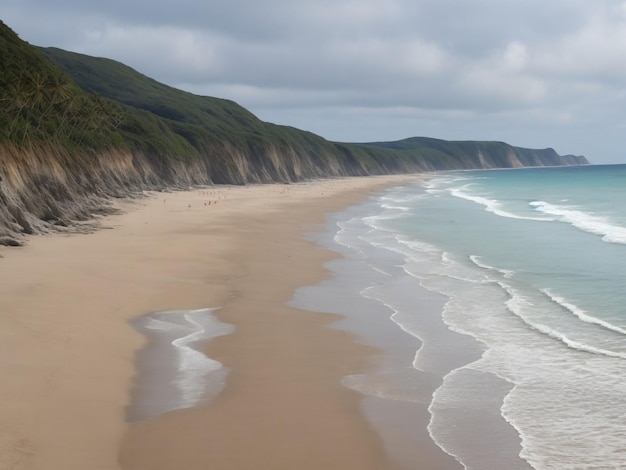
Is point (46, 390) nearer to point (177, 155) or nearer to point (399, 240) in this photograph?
point (399, 240)

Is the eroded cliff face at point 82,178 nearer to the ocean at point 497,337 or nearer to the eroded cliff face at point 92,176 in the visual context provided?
the eroded cliff face at point 92,176

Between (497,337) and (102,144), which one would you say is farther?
(102,144)

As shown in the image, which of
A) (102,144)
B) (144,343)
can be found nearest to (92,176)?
(102,144)

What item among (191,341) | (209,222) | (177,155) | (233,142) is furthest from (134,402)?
(233,142)

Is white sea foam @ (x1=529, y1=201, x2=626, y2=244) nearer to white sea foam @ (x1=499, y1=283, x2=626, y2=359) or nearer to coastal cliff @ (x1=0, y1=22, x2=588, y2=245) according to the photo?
white sea foam @ (x1=499, y1=283, x2=626, y2=359)

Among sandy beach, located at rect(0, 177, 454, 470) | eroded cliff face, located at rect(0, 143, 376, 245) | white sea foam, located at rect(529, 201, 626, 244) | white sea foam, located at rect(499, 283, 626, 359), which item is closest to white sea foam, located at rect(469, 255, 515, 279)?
white sea foam, located at rect(499, 283, 626, 359)

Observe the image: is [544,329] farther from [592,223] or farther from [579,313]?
[592,223]
